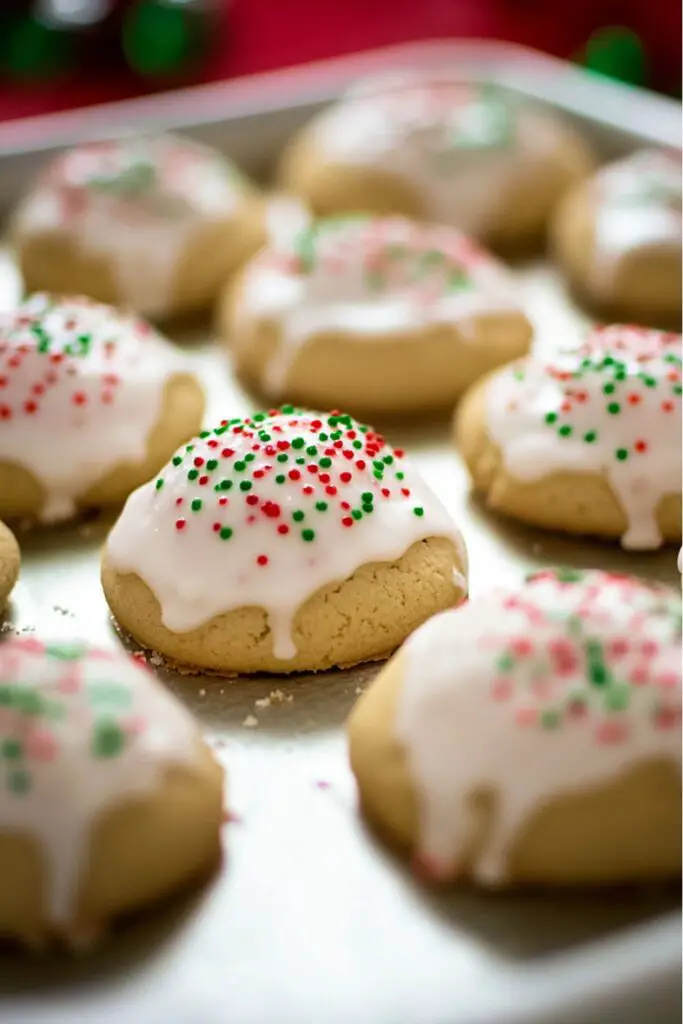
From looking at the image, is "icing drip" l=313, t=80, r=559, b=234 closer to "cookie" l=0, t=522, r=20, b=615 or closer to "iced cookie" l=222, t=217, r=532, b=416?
"iced cookie" l=222, t=217, r=532, b=416

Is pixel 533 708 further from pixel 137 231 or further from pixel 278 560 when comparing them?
pixel 137 231

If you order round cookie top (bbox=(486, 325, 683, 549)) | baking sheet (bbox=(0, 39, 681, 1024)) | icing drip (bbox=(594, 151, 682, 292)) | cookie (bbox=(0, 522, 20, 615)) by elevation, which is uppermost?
icing drip (bbox=(594, 151, 682, 292))

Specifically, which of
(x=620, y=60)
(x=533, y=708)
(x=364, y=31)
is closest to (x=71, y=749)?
(x=533, y=708)

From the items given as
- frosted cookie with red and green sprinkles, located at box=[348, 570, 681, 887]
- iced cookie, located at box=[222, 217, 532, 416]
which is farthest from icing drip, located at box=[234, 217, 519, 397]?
frosted cookie with red and green sprinkles, located at box=[348, 570, 681, 887]

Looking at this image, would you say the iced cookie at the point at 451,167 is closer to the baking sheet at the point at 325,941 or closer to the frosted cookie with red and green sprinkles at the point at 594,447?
the frosted cookie with red and green sprinkles at the point at 594,447

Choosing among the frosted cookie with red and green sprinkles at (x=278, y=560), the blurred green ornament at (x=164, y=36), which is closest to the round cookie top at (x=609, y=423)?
the frosted cookie with red and green sprinkles at (x=278, y=560)

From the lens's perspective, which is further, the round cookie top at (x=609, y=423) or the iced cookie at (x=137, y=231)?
the iced cookie at (x=137, y=231)

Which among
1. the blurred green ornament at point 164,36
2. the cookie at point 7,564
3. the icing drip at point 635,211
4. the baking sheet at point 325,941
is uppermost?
the blurred green ornament at point 164,36
